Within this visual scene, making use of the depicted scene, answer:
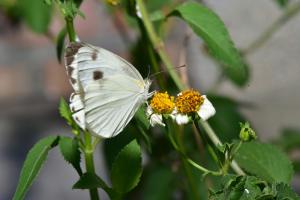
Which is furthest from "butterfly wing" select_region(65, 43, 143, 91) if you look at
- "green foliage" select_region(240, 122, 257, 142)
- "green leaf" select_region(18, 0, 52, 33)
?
"green leaf" select_region(18, 0, 52, 33)

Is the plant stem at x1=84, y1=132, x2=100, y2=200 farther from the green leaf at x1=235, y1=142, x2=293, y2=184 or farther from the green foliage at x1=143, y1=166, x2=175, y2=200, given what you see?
the green foliage at x1=143, y1=166, x2=175, y2=200

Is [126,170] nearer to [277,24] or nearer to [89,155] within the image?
[89,155]

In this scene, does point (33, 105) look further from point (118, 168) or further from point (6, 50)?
point (118, 168)

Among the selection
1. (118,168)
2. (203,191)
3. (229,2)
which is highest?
(229,2)

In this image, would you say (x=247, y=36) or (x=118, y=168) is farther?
(x=247, y=36)

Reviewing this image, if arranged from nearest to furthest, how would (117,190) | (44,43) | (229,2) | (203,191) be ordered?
(117,190), (203,191), (229,2), (44,43)

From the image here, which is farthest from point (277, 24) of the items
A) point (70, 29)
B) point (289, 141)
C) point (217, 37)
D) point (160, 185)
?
point (70, 29)

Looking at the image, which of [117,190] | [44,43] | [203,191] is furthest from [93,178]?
[44,43]
